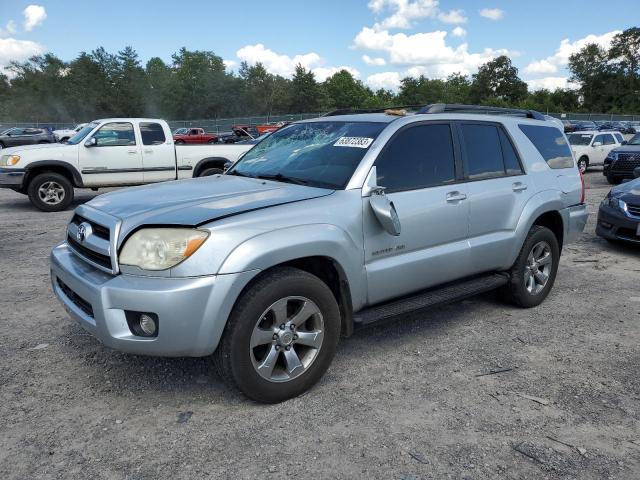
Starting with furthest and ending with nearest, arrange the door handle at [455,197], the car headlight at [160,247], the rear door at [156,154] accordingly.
Result: the rear door at [156,154] < the door handle at [455,197] < the car headlight at [160,247]

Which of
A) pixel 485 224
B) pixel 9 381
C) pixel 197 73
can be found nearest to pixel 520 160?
pixel 485 224

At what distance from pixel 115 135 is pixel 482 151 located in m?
8.43

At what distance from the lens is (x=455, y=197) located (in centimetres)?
390

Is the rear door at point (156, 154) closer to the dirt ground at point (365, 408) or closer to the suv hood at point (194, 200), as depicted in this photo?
the dirt ground at point (365, 408)

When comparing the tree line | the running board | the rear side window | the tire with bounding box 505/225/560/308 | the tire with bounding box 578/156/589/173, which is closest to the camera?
the running board

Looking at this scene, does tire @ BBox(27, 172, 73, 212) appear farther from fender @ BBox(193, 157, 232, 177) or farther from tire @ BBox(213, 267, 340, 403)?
tire @ BBox(213, 267, 340, 403)

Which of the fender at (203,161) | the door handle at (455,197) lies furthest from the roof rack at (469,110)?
the fender at (203,161)

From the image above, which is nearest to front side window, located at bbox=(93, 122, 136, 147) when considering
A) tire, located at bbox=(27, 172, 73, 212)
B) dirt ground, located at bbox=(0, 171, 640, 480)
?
tire, located at bbox=(27, 172, 73, 212)

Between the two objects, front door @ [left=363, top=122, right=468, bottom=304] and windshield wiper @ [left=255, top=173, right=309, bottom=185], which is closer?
front door @ [left=363, top=122, right=468, bottom=304]

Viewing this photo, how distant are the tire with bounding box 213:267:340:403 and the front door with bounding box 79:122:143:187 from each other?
333 inches

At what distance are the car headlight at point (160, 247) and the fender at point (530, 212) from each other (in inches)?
109

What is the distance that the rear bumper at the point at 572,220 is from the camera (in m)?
4.99

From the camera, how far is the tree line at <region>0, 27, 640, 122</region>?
7362 cm

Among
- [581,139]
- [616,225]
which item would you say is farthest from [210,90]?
[616,225]
